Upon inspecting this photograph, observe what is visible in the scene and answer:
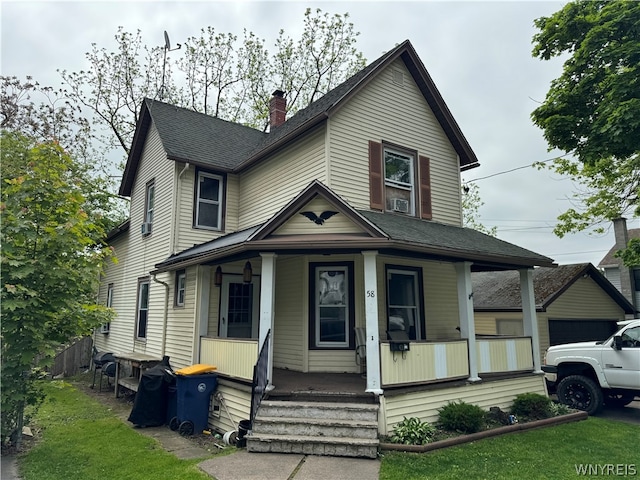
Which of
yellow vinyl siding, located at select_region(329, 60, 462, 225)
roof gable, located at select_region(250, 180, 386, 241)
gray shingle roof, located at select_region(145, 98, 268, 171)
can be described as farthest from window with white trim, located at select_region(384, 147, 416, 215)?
gray shingle roof, located at select_region(145, 98, 268, 171)

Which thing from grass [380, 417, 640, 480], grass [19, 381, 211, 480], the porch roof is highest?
the porch roof

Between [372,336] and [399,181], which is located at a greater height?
[399,181]

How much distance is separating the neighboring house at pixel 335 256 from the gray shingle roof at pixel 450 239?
0.06m

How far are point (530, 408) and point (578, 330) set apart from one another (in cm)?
769

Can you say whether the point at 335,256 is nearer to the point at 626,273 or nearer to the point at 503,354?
the point at 503,354

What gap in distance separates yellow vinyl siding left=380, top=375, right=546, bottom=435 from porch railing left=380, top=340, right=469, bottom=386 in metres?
0.23

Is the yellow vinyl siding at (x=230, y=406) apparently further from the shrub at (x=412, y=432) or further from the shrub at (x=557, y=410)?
the shrub at (x=557, y=410)

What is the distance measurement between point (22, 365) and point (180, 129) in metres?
8.40

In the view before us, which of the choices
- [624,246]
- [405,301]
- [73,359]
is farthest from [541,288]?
[73,359]

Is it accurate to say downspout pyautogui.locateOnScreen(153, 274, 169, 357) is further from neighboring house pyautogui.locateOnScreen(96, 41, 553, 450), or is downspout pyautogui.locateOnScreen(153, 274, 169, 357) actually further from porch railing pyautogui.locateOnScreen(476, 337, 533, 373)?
porch railing pyautogui.locateOnScreen(476, 337, 533, 373)

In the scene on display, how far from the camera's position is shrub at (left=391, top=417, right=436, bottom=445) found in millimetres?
5984

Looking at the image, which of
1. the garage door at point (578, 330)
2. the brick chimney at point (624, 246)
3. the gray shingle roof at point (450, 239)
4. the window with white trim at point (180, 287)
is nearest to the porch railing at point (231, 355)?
the window with white trim at point (180, 287)

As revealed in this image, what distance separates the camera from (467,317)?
7.76 metres

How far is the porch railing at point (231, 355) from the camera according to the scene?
705 cm
